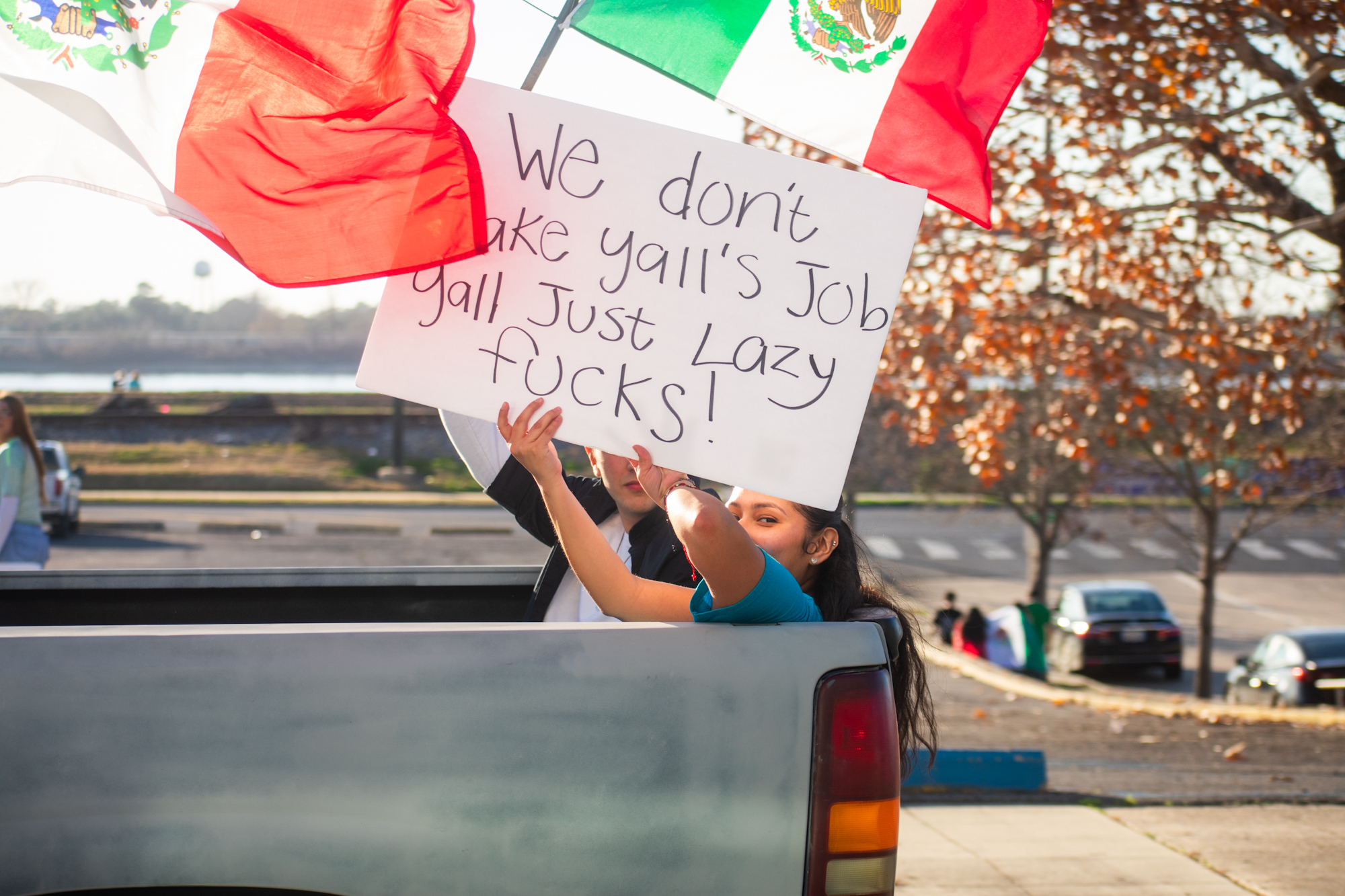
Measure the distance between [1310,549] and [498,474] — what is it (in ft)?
150

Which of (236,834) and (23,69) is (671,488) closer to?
(236,834)

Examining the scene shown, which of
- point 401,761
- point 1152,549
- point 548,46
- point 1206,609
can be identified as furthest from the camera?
point 1152,549

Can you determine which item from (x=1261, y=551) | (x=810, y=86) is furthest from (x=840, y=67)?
(x=1261, y=551)

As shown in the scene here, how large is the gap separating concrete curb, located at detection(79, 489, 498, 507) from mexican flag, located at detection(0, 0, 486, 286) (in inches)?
1350

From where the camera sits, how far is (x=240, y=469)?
43.0 meters

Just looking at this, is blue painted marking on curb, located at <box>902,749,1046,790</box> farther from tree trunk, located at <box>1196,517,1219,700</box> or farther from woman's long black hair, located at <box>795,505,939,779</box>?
tree trunk, located at <box>1196,517,1219,700</box>

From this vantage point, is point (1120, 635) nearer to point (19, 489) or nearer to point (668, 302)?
point (19, 489)

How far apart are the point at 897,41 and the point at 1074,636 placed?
18.0 metres

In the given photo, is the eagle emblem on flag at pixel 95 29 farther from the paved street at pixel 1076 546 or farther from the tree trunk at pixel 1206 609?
the paved street at pixel 1076 546

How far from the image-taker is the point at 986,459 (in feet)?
37.3

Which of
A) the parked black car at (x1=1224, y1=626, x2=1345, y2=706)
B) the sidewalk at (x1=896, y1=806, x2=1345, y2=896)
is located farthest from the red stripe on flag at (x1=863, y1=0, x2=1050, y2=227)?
the parked black car at (x1=1224, y1=626, x2=1345, y2=706)

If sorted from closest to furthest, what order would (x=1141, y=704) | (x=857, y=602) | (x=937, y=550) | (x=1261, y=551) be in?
(x=857, y=602), (x=1141, y=704), (x=937, y=550), (x=1261, y=551)

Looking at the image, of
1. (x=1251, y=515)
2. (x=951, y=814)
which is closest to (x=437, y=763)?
(x=951, y=814)

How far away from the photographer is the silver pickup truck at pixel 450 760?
1884 millimetres
